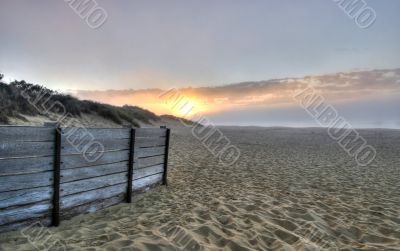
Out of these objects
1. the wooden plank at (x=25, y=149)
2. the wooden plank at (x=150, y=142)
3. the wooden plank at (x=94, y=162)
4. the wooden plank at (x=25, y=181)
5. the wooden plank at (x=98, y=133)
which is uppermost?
the wooden plank at (x=98, y=133)

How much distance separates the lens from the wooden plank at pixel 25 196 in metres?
3.98

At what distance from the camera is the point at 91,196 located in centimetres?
528

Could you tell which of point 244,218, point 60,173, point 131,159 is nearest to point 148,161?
point 131,159

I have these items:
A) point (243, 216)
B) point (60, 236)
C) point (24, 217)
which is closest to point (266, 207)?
point (243, 216)

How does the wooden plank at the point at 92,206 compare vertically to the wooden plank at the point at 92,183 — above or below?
below

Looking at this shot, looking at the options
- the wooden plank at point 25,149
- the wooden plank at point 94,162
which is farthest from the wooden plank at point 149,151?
the wooden plank at point 25,149

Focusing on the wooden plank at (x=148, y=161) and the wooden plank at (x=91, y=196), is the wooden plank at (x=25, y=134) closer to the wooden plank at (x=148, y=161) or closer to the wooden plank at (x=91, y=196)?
the wooden plank at (x=91, y=196)

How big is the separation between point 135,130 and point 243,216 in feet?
9.04

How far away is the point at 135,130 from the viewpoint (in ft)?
20.9

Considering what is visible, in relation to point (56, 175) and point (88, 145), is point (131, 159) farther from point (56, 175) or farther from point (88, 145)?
point (56, 175)

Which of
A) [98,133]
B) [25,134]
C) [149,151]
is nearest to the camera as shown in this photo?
[25,134]

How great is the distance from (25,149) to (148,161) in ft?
10.4

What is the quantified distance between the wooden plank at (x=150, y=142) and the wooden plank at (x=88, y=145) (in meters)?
0.47

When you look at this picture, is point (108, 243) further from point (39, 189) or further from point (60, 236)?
point (39, 189)
